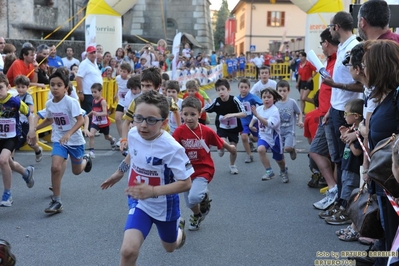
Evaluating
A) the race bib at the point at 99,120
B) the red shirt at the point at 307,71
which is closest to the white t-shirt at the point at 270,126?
the race bib at the point at 99,120

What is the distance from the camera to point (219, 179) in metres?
8.21

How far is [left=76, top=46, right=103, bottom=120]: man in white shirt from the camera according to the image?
36.6 ft

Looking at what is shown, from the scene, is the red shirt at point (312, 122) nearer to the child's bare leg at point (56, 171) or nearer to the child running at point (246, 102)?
the child running at point (246, 102)

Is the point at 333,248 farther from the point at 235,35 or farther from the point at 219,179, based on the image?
the point at 235,35

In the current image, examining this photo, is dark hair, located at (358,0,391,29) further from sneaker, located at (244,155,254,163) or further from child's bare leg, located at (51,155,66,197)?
sneaker, located at (244,155,254,163)

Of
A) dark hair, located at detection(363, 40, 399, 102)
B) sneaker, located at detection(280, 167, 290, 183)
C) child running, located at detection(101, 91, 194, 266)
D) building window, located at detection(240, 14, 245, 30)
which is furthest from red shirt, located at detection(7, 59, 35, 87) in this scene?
building window, located at detection(240, 14, 245, 30)

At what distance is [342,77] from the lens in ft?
18.2

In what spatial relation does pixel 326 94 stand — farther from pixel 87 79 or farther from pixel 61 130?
pixel 87 79

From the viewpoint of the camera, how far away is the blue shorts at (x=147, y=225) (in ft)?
12.8

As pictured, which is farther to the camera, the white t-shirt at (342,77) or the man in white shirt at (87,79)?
the man in white shirt at (87,79)

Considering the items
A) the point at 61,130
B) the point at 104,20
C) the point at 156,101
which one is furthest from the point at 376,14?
the point at 104,20

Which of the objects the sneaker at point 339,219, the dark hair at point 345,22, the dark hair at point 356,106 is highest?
the dark hair at point 345,22

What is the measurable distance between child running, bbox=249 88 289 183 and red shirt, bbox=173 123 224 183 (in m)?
2.26

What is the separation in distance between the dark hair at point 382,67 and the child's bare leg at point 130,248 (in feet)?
6.67
